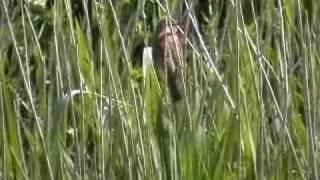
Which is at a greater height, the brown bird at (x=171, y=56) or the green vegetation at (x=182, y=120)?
the brown bird at (x=171, y=56)

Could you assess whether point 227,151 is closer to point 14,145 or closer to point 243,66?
point 243,66

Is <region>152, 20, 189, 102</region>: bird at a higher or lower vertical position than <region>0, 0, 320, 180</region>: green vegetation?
higher

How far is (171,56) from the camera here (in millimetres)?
1218

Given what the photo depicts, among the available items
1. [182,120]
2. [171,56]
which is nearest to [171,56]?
[171,56]

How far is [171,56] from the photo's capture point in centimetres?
122

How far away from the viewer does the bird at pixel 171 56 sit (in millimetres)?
1215

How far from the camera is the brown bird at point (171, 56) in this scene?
1.21 m

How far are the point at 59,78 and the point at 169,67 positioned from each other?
0.50 ft

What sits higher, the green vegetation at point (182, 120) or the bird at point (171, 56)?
the bird at point (171, 56)

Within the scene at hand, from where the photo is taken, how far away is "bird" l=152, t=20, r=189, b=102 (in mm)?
1215

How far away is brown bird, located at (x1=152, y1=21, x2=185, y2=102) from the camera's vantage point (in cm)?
121

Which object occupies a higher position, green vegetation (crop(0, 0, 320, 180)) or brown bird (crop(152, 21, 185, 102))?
brown bird (crop(152, 21, 185, 102))

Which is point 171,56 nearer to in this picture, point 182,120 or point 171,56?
point 171,56

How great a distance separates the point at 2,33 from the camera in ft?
5.42
